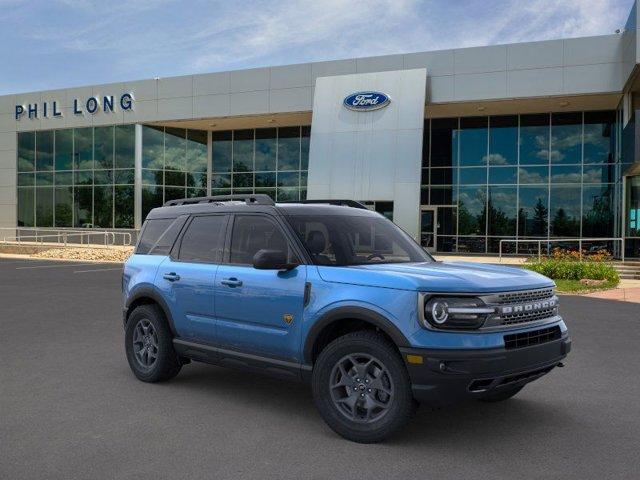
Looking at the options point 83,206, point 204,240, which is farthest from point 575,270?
point 83,206

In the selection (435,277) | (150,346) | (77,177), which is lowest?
(150,346)

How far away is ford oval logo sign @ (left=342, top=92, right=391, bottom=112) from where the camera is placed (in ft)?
91.6

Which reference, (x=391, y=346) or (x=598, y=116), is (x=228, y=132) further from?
(x=391, y=346)

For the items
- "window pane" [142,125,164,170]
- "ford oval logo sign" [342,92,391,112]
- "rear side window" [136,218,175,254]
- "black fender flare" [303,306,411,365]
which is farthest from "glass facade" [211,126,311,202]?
"black fender flare" [303,306,411,365]

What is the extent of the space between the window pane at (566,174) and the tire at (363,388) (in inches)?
1054

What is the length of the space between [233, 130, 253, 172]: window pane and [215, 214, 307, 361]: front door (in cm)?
3062

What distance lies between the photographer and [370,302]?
461 cm

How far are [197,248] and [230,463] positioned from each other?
98.2 inches

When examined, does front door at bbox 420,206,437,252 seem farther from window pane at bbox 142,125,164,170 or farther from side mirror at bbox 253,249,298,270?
side mirror at bbox 253,249,298,270

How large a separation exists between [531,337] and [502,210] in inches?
1029

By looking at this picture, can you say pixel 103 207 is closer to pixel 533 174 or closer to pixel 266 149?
pixel 266 149

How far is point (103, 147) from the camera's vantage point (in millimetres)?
36125

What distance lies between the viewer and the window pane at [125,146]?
35.3m

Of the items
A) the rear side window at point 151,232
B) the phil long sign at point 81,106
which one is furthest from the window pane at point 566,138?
the rear side window at point 151,232
